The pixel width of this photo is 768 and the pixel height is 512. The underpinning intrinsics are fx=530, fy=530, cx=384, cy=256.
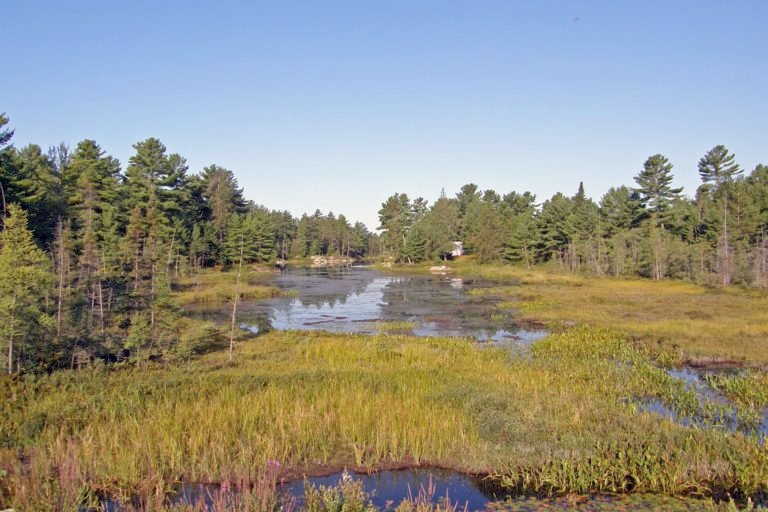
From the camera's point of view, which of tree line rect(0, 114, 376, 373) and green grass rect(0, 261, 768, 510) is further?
tree line rect(0, 114, 376, 373)

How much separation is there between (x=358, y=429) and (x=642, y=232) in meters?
75.4

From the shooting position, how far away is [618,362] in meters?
21.8

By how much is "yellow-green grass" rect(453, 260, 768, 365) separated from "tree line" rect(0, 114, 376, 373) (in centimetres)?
2167

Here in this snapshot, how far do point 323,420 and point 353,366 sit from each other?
269 inches

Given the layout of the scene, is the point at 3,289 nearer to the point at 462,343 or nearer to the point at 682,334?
the point at 462,343

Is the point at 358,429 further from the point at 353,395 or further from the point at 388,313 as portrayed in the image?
the point at 388,313

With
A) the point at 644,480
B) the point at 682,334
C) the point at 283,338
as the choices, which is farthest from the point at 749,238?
the point at 644,480

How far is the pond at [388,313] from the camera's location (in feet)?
107

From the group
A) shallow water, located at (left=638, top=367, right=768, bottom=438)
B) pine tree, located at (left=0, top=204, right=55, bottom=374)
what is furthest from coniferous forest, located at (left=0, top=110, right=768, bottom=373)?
shallow water, located at (left=638, top=367, right=768, bottom=438)

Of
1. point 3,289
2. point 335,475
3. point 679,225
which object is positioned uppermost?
point 679,225

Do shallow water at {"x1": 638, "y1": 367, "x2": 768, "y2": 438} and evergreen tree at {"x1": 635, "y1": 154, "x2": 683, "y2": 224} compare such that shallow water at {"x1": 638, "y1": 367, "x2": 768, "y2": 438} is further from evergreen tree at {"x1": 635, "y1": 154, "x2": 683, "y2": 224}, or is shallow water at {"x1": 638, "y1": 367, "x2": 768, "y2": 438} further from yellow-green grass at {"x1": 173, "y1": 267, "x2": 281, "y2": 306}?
evergreen tree at {"x1": 635, "y1": 154, "x2": 683, "y2": 224}

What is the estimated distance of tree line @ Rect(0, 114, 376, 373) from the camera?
1719 cm

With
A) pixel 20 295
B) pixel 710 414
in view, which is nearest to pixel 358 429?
pixel 710 414

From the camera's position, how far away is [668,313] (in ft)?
116
